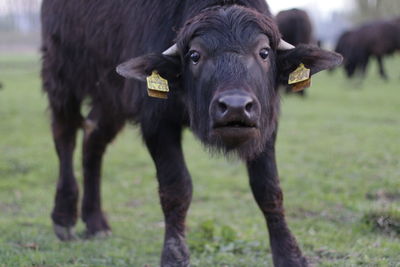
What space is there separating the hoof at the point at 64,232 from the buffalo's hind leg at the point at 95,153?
0.61 ft

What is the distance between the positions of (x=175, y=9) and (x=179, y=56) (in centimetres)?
50

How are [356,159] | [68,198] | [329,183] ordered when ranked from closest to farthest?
1. [68,198]
2. [329,183]
3. [356,159]

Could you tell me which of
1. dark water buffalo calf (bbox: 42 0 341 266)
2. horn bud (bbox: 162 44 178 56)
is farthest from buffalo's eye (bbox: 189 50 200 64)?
horn bud (bbox: 162 44 178 56)

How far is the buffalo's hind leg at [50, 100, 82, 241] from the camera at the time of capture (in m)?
5.66

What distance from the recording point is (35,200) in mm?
7273

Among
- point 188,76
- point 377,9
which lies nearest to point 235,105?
Answer: point 188,76

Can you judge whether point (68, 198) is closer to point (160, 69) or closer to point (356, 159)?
point (160, 69)

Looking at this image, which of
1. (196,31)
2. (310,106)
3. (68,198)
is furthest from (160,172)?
(310,106)

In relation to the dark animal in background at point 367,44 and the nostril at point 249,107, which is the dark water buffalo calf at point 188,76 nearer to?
the nostril at point 249,107

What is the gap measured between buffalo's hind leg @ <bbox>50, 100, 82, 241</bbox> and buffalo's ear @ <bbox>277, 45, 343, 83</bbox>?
2.67m

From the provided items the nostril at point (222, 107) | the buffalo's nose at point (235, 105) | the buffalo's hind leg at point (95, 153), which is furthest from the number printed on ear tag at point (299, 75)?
the buffalo's hind leg at point (95, 153)

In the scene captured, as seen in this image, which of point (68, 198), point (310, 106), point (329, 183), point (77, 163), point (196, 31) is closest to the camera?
point (196, 31)

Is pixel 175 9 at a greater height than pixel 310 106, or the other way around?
pixel 175 9

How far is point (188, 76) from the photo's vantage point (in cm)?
397
